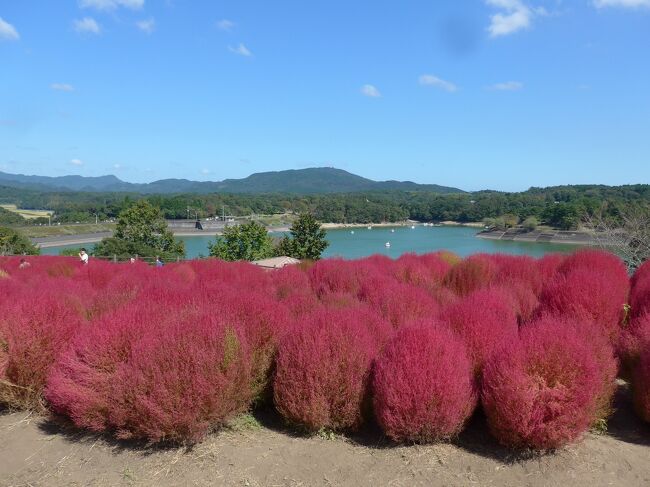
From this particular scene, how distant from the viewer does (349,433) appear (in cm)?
450

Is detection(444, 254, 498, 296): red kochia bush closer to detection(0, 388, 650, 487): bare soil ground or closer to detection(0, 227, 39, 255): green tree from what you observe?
detection(0, 388, 650, 487): bare soil ground

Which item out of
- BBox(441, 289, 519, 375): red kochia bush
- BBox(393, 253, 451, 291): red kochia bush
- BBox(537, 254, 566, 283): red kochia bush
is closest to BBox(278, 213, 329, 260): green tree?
BBox(393, 253, 451, 291): red kochia bush

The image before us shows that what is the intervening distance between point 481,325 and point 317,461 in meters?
1.96

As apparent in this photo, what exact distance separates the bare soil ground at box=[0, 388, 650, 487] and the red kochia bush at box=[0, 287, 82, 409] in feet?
2.19

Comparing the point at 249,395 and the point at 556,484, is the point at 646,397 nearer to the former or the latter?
the point at 556,484

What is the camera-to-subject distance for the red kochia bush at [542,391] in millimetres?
3857

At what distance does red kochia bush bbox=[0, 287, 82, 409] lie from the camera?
202 inches

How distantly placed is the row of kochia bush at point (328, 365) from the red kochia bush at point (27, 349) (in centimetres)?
1

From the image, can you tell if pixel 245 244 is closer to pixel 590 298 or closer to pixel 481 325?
pixel 590 298

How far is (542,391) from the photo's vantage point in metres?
3.89

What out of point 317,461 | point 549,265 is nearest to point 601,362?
point 317,461

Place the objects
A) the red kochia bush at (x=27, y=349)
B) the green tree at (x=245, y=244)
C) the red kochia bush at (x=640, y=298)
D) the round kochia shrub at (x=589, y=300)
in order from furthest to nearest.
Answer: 1. the green tree at (x=245, y=244)
2. the red kochia bush at (x=640, y=298)
3. the round kochia shrub at (x=589, y=300)
4. the red kochia bush at (x=27, y=349)

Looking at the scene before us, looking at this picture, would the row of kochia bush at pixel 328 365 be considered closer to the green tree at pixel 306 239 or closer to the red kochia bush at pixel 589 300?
the red kochia bush at pixel 589 300

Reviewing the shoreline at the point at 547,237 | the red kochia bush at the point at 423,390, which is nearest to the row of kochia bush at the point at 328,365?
the red kochia bush at the point at 423,390
